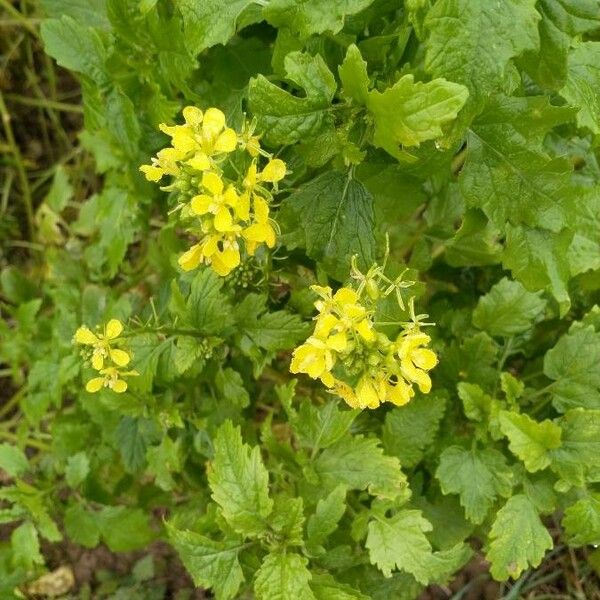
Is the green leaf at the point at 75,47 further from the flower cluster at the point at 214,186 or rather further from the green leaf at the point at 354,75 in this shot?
the green leaf at the point at 354,75

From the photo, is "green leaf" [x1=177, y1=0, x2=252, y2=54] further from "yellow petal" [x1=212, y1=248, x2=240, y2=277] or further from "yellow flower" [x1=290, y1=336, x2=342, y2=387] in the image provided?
"yellow flower" [x1=290, y1=336, x2=342, y2=387]

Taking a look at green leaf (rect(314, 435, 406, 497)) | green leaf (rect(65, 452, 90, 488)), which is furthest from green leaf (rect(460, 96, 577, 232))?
green leaf (rect(65, 452, 90, 488))

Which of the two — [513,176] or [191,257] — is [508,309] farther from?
[191,257]

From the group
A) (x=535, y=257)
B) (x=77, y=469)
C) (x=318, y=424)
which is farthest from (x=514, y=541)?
(x=77, y=469)

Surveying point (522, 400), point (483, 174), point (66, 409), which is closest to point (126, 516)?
point (66, 409)

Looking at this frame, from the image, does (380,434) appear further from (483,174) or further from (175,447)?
(483,174)
